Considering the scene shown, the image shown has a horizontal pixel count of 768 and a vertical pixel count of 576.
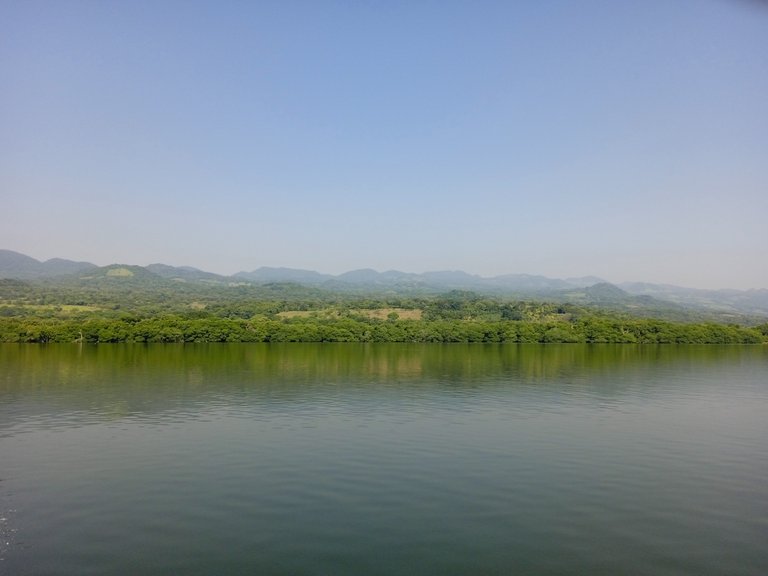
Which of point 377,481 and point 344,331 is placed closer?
point 377,481

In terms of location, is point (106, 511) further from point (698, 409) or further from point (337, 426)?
point (698, 409)

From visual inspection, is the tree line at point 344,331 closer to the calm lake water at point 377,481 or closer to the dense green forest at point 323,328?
the dense green forest at point 323,328

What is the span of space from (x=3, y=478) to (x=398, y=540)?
13722mm

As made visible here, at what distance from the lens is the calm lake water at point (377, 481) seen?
40.3 feet

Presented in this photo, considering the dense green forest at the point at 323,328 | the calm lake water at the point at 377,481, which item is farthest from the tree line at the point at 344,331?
the calm lake water at the point at 377,481

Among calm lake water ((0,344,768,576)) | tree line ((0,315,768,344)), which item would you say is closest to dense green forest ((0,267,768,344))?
tree line ((0,315,768,344))

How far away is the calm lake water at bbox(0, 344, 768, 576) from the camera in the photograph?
40.3 feet

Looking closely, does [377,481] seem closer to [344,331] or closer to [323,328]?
[344,331]

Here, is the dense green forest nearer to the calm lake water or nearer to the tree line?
the tree line

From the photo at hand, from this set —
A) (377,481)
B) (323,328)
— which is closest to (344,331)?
(323,328)

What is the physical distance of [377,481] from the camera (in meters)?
17.7

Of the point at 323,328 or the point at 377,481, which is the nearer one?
the point at 377,481

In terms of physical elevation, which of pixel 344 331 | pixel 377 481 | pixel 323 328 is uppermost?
pixel 377 481

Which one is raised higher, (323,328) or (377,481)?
(377,481)
